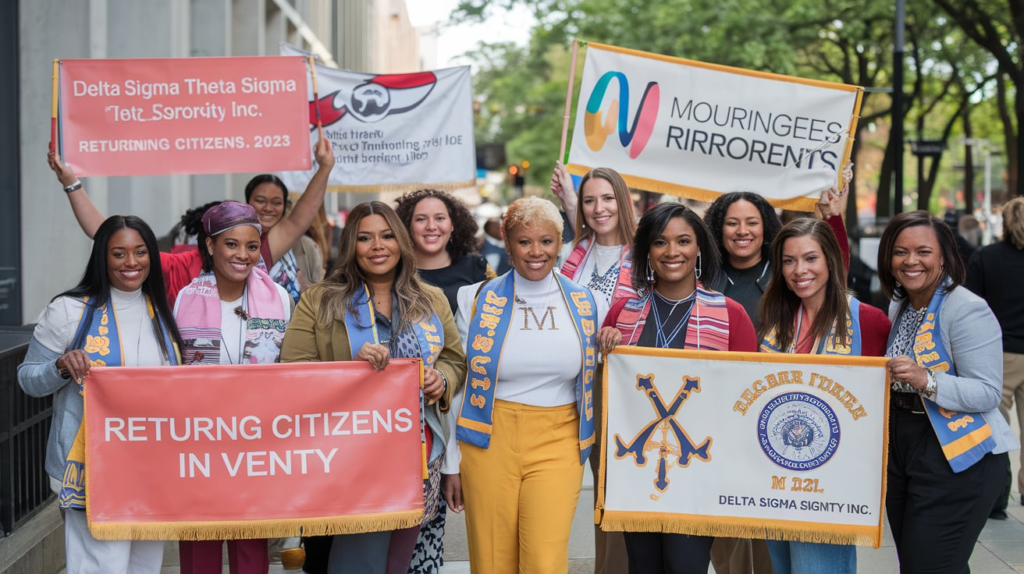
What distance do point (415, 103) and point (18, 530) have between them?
13.5 feet

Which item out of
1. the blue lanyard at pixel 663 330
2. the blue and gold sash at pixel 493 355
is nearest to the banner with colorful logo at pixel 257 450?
the blue and gold sash at pixel 493 355

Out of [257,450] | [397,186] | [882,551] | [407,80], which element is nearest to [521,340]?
[257,450]

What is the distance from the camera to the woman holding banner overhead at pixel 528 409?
13.5 ft

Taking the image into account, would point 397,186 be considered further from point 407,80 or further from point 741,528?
point 741,528

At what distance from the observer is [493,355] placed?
4.14 m

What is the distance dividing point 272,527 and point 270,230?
75.7 inches

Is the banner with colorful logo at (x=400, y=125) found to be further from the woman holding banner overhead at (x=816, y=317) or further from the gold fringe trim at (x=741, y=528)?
the gold fringe trim at (x=741, y=528)

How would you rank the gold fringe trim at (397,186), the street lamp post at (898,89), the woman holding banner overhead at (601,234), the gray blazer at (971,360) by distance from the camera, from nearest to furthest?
the gray blazer at (971,360), the woman holding banner overhead at (601,234), the gold fringe trim at (397,186), the street lamp post at (898,89)

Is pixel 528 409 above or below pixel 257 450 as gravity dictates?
above

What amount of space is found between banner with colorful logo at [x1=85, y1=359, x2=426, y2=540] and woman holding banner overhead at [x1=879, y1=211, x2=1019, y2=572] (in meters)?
1.91

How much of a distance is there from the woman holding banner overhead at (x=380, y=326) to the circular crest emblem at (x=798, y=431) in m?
1.27

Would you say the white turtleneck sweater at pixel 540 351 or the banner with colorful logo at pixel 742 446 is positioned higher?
the white turtleneck sweater at pixel 540 351

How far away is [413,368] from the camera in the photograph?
4156 millimetres

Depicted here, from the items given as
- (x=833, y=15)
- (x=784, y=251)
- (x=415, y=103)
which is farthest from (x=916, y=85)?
(x=784, y=251)
